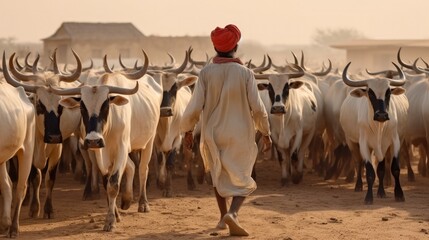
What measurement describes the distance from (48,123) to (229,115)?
2.37 meters

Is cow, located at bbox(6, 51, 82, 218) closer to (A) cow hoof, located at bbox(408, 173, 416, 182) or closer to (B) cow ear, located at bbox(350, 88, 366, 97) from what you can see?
(B) cow ear, located at bbox(350, 88, 366, 97)

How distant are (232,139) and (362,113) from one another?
12.9 feet

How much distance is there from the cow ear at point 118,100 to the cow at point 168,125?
3.17 m

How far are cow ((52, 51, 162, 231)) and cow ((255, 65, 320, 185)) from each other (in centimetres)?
320

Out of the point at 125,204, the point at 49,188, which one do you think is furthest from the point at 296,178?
the point at 49,188

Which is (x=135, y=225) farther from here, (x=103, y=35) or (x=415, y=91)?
(x=103, y=35)

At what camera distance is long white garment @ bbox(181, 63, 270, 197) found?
374 inches

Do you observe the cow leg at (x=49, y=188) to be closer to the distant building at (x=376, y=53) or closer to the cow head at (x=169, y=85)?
the cow head at (x=169, y=85)

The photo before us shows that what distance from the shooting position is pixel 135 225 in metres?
10.7

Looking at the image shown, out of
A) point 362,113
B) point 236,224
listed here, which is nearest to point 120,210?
point 236,224

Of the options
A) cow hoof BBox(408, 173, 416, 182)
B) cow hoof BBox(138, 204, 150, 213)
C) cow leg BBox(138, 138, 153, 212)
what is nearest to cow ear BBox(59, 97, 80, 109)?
cow leg BBox(138, 138, 153, 212)

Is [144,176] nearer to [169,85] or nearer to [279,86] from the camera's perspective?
[169,85]

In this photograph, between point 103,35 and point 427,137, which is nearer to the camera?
point 427,137

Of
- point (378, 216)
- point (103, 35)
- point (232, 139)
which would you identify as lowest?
point (378, 216)
